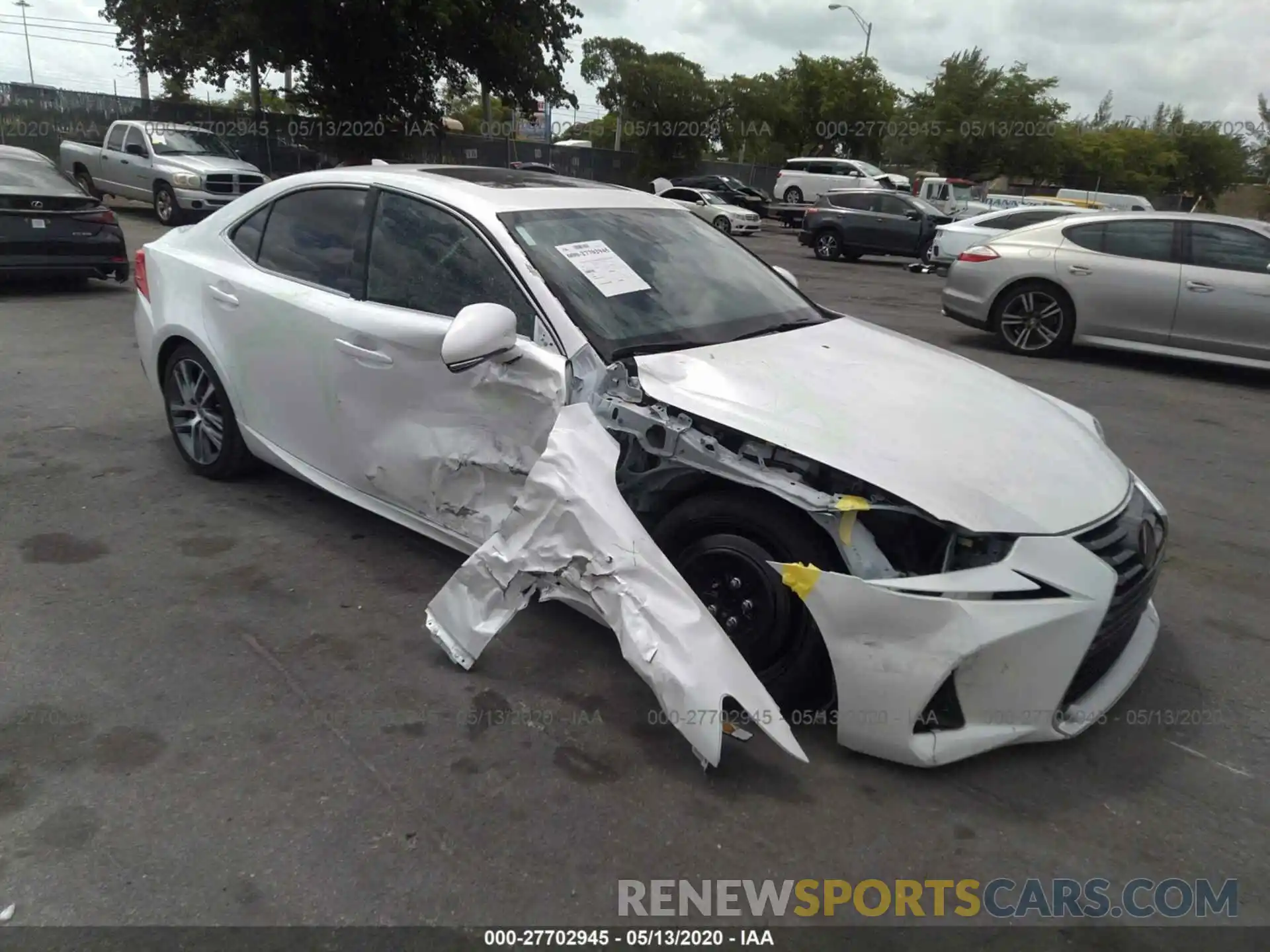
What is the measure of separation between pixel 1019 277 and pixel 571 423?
773 centimetres

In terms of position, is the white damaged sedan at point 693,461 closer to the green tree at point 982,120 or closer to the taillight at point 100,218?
the taillight at point 100,218

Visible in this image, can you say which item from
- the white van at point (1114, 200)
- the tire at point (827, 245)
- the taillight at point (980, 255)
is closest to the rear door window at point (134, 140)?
the tire at point (827, 245)

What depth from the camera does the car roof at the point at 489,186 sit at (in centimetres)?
388

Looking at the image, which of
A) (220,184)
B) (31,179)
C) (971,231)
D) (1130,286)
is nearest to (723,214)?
(971,231)

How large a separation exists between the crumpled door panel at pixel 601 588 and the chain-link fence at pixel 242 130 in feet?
83.2

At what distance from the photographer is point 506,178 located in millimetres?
4344

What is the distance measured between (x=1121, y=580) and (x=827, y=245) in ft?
63.3

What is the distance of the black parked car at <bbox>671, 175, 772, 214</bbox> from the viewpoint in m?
31.4

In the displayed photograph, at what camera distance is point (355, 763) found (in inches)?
112

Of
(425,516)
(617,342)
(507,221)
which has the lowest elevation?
(425,516)

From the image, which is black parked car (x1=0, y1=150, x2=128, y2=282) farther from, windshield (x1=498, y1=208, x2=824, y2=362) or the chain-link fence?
the chain-link fence

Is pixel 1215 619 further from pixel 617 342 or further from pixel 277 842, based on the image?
pixel 277 842

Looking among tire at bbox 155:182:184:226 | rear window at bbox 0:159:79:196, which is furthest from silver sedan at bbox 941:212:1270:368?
tire at bbox 155:182:184:226

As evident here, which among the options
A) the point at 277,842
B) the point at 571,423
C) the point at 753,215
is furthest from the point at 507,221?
the point at 753,215
